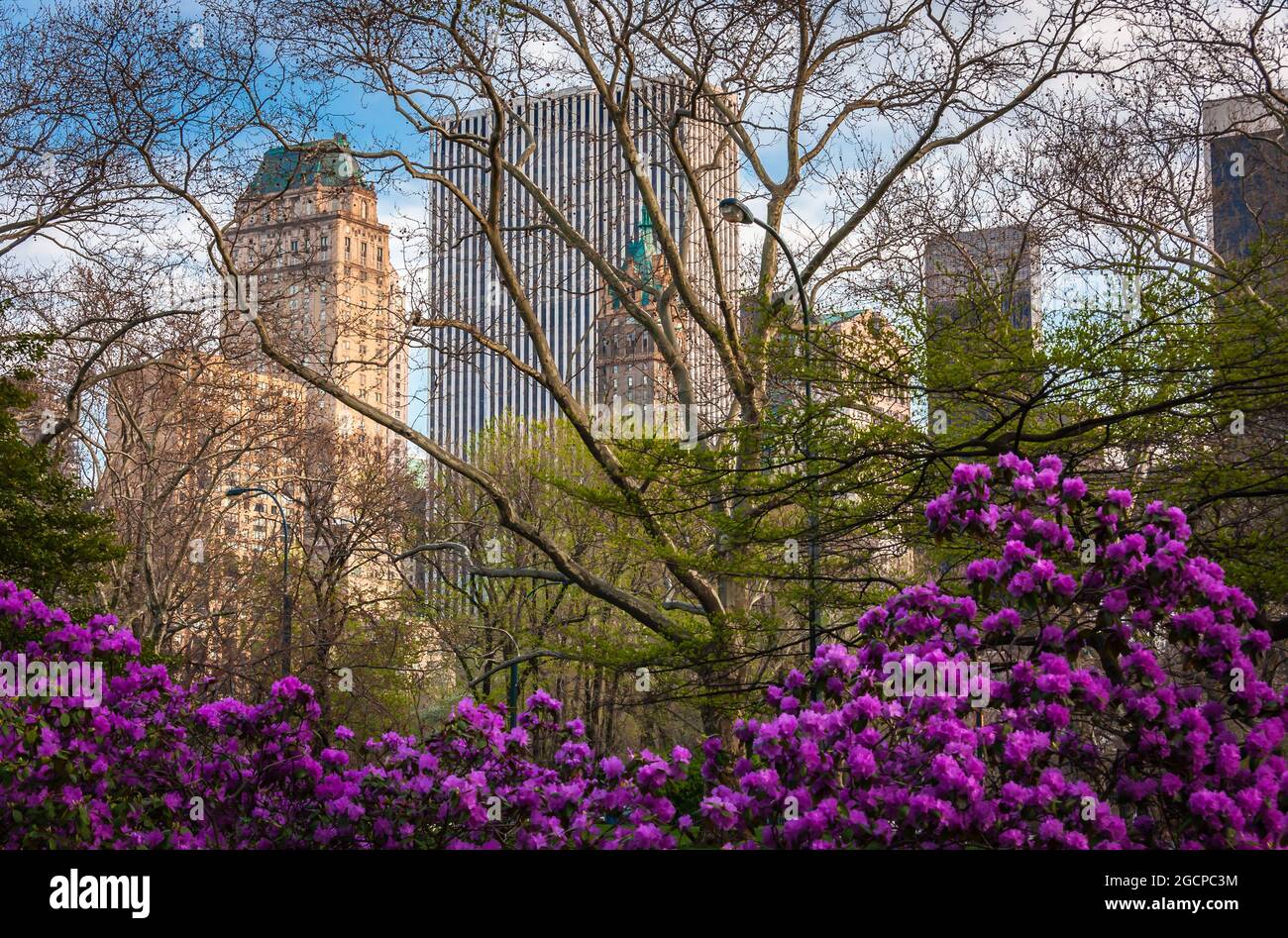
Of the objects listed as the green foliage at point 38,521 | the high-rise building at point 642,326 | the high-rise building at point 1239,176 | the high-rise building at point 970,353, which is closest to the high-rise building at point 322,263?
the green foliage at point 38,521

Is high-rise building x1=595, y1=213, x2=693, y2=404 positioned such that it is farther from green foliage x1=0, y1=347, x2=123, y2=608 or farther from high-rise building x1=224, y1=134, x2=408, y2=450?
green foliage x1=0, y1=347, x2=123, y2=608

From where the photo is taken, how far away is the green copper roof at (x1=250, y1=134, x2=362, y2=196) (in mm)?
17141

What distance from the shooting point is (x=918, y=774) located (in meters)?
5.37

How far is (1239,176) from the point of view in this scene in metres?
19.8

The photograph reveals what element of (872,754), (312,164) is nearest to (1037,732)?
(872,754)

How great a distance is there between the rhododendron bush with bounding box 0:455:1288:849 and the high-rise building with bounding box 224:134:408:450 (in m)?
10.2

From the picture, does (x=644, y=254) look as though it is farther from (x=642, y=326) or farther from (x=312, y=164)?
(x=312, y=164)

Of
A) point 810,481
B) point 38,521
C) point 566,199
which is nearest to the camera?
point 810,481

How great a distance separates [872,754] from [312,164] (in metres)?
14.5

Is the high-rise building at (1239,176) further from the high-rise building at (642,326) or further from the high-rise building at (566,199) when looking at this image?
the high-rise building at (642,326)

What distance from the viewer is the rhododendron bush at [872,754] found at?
5180 millimetres

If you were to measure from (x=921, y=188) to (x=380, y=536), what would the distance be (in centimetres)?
1620
